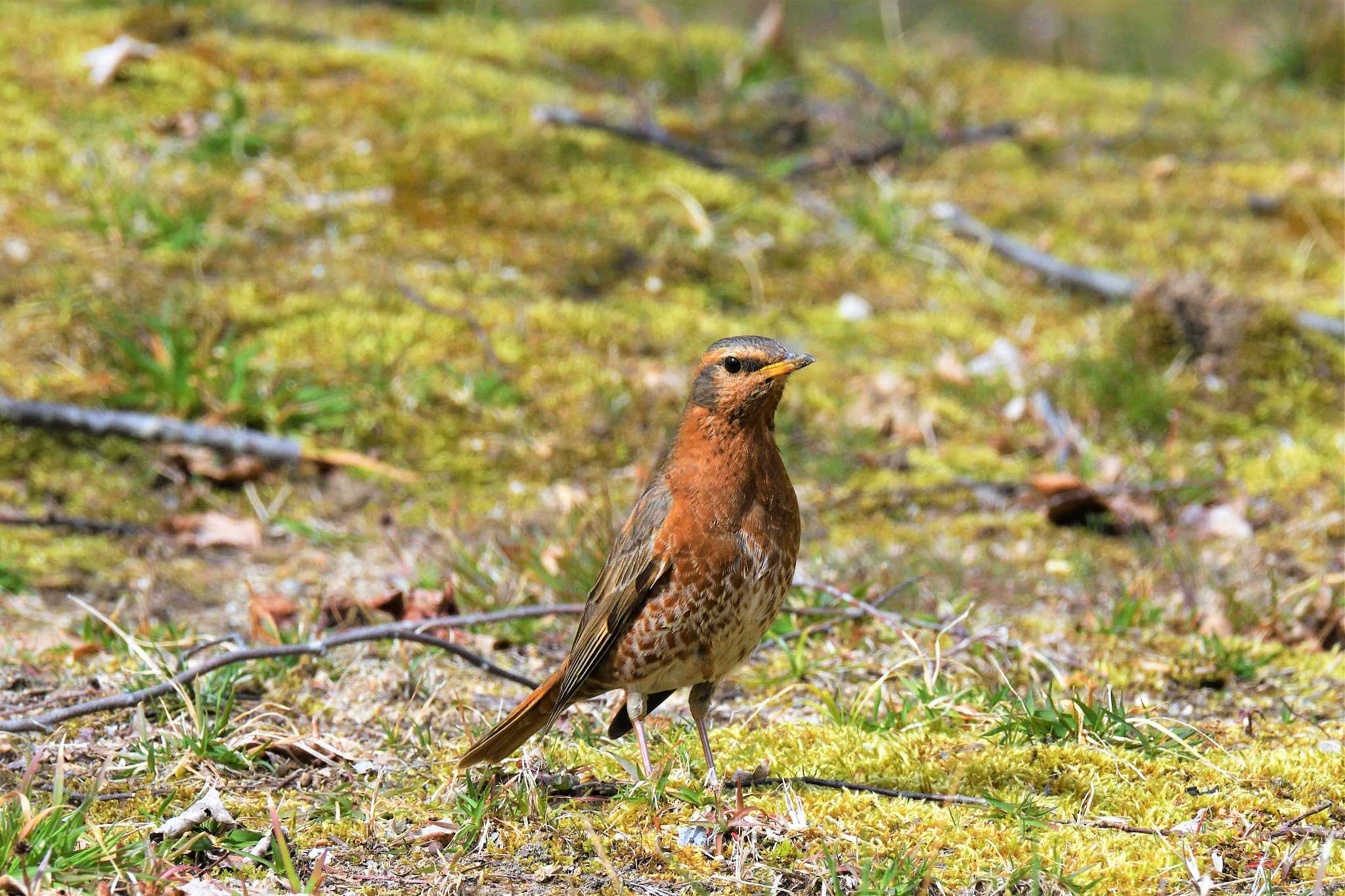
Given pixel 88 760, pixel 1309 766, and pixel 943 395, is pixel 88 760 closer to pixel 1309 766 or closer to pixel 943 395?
pixel 1309 766

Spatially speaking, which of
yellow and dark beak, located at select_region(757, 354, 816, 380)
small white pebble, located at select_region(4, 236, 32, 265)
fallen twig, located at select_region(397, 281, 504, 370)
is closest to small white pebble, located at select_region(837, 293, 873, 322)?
fallen twig, located at select_region(397, 281, 504, 370)

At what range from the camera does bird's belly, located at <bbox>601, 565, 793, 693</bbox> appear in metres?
3.79

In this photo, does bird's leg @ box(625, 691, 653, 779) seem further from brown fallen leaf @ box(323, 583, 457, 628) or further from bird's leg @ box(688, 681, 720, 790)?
brown fallen leaf @ box(323, 583, 457, 628)

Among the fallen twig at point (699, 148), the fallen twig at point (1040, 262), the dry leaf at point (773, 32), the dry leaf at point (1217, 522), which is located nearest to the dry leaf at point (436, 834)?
the dry leaf at point (1217, 522)

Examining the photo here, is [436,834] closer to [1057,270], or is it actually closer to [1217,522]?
[1217,522]

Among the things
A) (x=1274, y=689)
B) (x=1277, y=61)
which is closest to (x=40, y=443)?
(x=1274, y=689)

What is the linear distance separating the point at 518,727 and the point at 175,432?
9.93ft

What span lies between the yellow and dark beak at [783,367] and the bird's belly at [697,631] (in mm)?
575

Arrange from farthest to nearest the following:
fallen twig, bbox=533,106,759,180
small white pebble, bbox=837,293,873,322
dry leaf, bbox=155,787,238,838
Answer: fallen twig, bbox=533,106,759,180, small white pebble, bbox=837,293,873,322, dry leaf, bbox=155,787,238,838

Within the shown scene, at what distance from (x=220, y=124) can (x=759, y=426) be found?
538 cm

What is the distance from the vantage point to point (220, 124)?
8.04 meters

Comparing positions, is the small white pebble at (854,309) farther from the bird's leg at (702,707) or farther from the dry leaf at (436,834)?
the dry leaf at (436,834)

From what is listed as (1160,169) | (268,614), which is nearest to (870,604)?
(268,614)

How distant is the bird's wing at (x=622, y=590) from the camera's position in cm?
389
